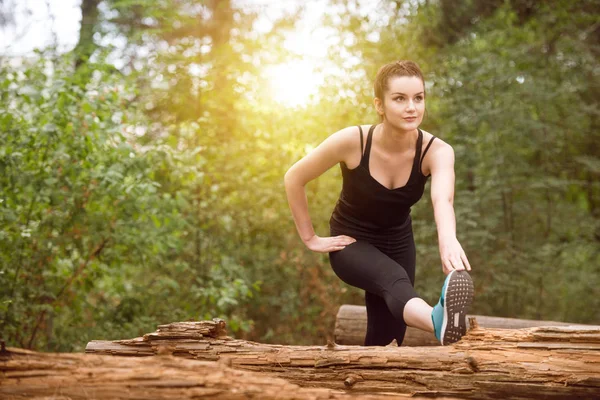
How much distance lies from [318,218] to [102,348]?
4.39m

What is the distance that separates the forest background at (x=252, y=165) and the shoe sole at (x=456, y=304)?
2.74 m

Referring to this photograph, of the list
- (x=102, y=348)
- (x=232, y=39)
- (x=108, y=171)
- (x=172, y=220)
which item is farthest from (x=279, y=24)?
(x=102, y=348)

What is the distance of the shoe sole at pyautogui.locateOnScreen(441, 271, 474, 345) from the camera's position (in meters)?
2.66

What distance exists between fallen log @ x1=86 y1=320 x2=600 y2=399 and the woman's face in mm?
1110

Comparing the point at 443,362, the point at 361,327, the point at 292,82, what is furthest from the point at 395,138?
the point at 292,82

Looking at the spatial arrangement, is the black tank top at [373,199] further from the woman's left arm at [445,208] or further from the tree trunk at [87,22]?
the tree trunk at [87,22]

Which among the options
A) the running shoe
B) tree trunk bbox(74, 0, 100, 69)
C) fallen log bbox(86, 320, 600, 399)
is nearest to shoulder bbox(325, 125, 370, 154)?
the running shoe

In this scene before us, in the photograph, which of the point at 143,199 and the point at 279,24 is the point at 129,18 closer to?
the point at 279,24

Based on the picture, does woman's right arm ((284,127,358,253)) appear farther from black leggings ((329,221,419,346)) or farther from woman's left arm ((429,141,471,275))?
woman's left arm ((429,141,471,275))

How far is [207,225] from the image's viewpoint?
6836 mm

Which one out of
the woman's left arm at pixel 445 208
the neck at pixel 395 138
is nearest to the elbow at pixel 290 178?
the neck at pixel 395 138

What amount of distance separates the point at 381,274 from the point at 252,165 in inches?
162

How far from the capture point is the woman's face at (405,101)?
10.7ft

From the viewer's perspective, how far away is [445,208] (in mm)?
3098
